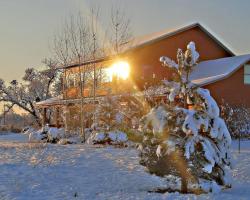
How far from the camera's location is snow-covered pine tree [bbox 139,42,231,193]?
916cm

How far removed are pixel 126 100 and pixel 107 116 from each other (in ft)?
9.59

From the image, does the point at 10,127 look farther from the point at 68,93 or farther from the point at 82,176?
the point at 82,176

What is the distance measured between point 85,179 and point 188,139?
3397mm

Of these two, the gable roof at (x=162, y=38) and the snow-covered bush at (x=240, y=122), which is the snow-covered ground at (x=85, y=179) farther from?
the gable roof at (x=162, y=38)

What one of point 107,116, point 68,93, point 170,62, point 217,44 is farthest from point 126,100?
point 170,62

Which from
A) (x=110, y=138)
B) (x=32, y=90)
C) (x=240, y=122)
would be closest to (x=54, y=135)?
(x=110, y=138)

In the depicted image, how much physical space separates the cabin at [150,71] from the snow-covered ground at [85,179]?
11701 millimetres

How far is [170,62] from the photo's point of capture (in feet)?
32.2

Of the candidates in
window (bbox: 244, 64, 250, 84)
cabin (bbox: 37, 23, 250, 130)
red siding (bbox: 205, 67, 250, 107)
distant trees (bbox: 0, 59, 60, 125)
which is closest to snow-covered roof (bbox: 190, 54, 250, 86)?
cabin (bbox: 37, 23, 250, 130)

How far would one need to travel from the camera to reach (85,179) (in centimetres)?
1137

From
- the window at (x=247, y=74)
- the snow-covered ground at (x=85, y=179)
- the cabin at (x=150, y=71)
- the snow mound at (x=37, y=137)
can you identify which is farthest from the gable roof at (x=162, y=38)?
the snow-covered ground at (x=85, y=179)

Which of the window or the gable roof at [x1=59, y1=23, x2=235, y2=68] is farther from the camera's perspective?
the gable roof at [x1=59, y1=23, x2=235, y2=68]

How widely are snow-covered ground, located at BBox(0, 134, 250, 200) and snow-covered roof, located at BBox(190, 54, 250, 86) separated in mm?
10328

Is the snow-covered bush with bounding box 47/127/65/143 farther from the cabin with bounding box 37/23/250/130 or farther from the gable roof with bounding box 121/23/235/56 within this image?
the gable roof with bounding box 121/23/235/56
